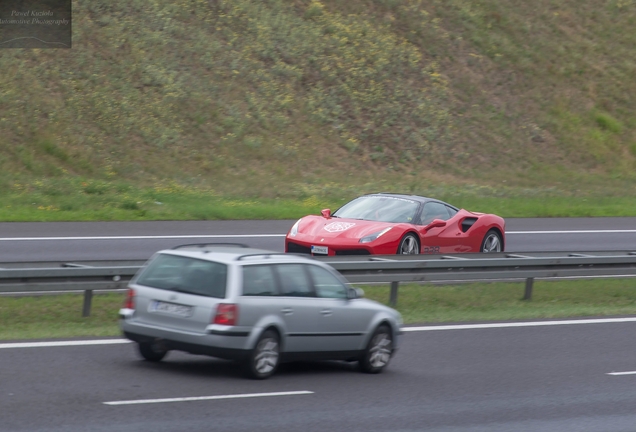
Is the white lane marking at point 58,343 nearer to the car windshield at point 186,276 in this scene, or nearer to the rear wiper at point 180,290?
the car windshield at point 186,276

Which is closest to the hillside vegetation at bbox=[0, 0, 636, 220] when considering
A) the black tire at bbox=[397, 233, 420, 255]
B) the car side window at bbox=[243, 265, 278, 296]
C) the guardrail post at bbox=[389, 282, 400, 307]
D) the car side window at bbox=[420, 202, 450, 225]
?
the car side window at bbox=[420, 202, 450, 225]

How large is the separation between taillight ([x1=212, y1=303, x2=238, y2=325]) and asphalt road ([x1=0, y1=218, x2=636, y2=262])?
8.96m

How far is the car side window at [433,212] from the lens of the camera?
695 inches

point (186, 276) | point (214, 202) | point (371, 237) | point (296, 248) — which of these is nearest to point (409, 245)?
point (371, 237)

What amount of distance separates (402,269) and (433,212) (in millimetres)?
3665

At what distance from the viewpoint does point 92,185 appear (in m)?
26.1

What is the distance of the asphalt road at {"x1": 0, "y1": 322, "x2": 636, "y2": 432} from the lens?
7.78 meters

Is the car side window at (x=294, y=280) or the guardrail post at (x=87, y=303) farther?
the guardrail post at (x=87, y=303)

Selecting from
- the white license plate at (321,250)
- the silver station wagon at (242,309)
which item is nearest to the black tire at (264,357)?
the silver station wagon at (242,309)

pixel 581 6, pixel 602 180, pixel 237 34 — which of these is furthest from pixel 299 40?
pixel 581 6

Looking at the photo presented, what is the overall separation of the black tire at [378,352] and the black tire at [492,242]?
8566 millimetres

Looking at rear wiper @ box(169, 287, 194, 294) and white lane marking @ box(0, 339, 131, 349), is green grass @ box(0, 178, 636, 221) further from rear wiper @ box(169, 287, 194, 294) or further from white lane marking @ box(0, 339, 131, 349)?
rear wiper @ box(169, 287, 194, 294)

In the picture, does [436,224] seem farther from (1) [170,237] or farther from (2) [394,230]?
(1) [170,237]

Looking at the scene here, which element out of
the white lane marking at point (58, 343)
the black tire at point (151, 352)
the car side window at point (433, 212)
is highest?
the car side window at point (433, 212)
